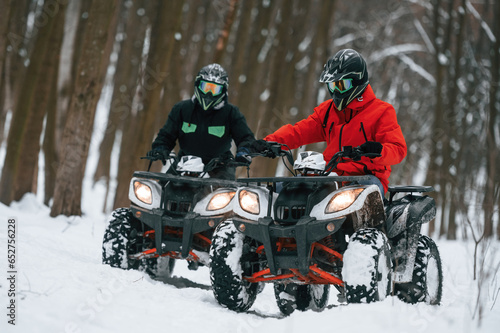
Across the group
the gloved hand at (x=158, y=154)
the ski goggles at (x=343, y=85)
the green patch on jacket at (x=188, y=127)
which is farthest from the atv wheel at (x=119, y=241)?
the ski goggles at (x=343, y=85)

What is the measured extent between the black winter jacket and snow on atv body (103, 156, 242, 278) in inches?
38.0

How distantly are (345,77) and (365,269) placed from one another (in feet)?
5.93

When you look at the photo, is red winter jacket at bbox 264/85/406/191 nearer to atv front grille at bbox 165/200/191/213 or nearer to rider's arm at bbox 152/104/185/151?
atv front grille at bbox 165/200/191/213

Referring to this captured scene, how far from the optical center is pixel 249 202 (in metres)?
5.59

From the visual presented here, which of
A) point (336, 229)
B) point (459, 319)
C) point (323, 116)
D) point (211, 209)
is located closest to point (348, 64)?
point (323, 116)

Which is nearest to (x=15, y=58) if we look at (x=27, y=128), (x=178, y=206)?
(x=27, y=128)

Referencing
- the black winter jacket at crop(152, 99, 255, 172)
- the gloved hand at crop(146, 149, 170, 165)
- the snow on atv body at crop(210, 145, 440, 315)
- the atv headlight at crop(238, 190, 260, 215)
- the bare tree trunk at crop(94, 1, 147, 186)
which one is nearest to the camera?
the snow on atv body at crop(210, 145, 440, 315)

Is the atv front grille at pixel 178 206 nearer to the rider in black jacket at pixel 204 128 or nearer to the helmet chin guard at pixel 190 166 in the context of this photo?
the helmet chin guard at pixel 190 166

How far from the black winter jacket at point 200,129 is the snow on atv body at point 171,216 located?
965 mm

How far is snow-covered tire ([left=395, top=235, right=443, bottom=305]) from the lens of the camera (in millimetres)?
5926

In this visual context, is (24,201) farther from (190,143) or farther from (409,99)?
(409,99)

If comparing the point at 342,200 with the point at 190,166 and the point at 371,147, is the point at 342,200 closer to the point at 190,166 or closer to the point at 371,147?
the point at 371,147

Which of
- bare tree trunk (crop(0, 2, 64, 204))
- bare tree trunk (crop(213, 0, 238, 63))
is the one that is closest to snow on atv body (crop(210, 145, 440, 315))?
bare tree trunk (crop(0, 2, 64, 204))

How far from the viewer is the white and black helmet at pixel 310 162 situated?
17.9 ft
